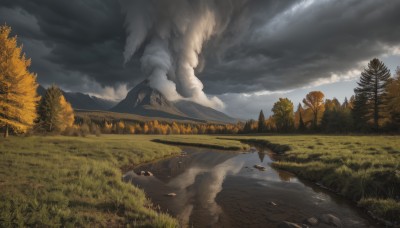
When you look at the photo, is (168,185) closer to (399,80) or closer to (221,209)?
(221,209)

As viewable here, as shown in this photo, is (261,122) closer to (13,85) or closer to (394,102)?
(394,102)

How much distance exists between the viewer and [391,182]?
490 inches

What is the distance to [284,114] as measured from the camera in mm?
90750

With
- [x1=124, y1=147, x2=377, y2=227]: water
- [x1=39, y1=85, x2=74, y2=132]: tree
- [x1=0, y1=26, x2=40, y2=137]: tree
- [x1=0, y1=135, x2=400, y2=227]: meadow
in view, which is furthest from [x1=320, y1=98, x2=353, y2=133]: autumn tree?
[x1=39, y1=85, x2=74, y2=132]: tree

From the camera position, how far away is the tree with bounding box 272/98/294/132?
8934 cm

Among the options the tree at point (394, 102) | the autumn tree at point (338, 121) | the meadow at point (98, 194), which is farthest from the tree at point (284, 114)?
the meadow at point (98, 194)

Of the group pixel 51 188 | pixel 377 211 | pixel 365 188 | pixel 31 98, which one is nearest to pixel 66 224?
pixel 51 188

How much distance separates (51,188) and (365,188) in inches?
680

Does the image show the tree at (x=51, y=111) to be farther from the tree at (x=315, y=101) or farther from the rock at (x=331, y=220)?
the tree at (x=315, y=101)

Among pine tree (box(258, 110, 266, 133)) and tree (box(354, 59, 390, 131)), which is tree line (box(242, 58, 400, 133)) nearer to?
tree (box(354, 59, 390, 131))

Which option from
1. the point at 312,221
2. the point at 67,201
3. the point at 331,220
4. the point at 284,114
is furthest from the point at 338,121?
the point at 67,201

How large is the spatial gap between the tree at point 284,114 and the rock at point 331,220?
272 ft

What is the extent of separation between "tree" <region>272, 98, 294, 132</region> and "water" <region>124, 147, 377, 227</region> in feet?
241

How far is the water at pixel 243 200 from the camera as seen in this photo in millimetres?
10688
